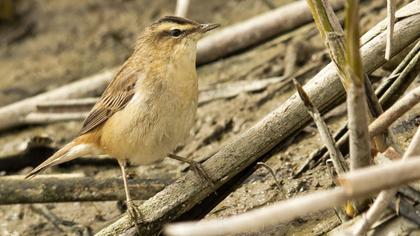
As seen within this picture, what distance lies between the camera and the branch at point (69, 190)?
5.52 metres

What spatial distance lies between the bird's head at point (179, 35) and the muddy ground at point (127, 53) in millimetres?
936

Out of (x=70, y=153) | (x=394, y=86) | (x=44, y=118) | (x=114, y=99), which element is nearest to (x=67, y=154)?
(x=70, y=153)

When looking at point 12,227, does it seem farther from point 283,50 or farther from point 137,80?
point 283,50

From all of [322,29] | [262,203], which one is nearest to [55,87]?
[262,203]

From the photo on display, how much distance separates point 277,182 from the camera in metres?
5.04

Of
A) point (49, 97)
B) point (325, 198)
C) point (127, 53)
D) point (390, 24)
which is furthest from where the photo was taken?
point (127, 53)

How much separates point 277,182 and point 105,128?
1.38 meters

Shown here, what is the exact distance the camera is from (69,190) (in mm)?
5531

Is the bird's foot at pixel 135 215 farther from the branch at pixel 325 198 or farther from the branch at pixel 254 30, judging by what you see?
the branch at pixel 254 30

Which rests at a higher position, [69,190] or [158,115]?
[158,115]

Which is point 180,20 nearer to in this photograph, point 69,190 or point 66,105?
point 69,190

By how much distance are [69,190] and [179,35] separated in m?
1.33

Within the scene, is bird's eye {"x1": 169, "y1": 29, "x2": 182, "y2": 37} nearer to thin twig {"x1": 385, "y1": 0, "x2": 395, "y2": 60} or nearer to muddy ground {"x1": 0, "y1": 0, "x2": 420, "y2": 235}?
muddy ground {"x1": 0, "y1": 0, "x2": 420, "y2": 235}

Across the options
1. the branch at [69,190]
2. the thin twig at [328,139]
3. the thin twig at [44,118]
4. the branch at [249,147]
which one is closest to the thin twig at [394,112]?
the thin twig at [328,139]
